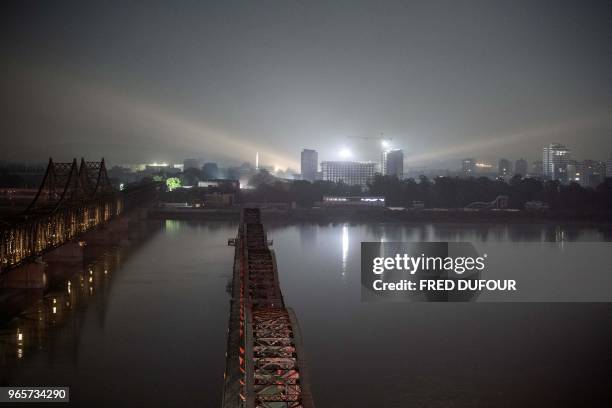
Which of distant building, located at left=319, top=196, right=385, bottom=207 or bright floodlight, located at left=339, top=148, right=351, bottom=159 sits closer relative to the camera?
distant building, located at left=319, top=196, right=385, bottom=207

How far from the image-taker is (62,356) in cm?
1058

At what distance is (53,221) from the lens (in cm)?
1870

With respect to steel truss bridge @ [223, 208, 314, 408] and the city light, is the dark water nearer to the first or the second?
steel truss bridge @ [223, 208, 314, 408]

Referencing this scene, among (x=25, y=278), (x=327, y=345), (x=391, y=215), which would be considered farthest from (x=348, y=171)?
(x=327, y=345)

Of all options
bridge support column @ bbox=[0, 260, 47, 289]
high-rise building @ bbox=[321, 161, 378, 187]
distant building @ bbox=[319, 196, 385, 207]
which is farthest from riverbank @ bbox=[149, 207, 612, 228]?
high-rise building @ bbox=[321, 161, 378, 187]

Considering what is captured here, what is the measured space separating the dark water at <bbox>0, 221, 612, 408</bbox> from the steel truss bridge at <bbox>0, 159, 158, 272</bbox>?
3.95 ft

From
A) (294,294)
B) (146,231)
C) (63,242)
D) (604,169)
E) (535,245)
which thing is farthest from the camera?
(604,169)

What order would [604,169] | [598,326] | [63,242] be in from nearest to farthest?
[598,326]
[63,242]
[604,169]

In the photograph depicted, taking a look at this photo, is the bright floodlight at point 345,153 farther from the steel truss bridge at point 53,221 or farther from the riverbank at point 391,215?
the steel truss bridge at point 53,221

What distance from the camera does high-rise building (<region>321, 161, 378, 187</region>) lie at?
11581 centimetres

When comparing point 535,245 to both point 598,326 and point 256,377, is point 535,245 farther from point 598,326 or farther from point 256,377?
point 256,377

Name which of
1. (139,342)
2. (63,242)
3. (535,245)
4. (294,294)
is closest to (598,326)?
(294,294)

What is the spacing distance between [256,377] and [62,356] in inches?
245

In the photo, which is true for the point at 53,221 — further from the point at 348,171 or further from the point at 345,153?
the point at 348,171
